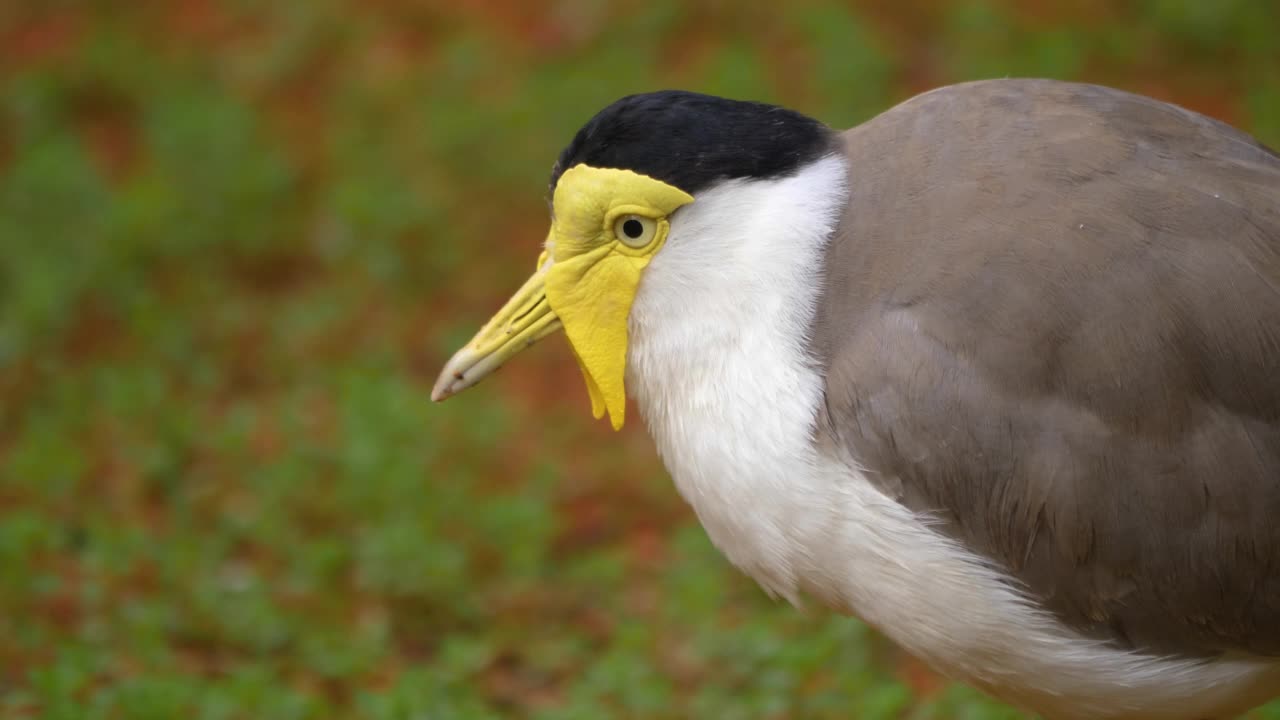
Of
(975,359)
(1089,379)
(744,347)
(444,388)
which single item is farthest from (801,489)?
(444,388)

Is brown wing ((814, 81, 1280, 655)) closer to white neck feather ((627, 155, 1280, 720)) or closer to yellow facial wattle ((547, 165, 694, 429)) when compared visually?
white neck feather ((627, 155, 1280, 720))

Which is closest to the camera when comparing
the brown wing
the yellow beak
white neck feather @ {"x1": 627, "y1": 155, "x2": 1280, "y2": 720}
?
the brown wing

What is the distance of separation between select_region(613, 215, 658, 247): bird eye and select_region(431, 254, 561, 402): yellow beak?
0.72ft

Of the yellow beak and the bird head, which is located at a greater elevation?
the bird head

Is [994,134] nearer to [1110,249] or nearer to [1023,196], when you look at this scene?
[1023,196]

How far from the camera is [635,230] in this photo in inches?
128

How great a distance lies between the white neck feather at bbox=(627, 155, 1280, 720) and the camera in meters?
3.05

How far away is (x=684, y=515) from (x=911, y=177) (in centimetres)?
232

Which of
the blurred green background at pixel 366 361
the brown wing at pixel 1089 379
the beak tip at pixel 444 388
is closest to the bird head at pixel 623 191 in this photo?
the beak tip at pixel 444 388

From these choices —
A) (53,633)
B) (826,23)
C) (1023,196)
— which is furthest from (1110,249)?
(826,23)

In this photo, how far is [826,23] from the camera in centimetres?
727

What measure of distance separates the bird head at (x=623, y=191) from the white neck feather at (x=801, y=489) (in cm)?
5

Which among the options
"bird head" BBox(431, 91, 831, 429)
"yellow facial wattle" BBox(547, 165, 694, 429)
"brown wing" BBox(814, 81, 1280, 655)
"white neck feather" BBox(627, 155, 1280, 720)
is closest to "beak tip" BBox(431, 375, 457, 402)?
"bird head" BBox(431, 91, 831, 429)

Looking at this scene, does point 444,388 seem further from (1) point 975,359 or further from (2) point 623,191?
(1) point 975,359
